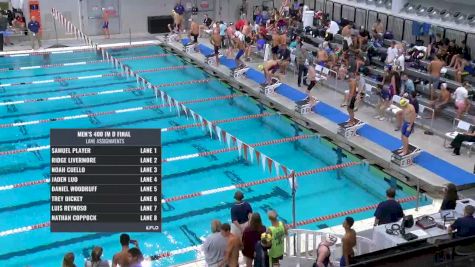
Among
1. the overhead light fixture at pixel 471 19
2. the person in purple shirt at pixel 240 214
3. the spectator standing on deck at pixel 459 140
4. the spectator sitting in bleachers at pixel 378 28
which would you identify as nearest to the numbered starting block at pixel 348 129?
the spectator standing on deck at pixel 459 140

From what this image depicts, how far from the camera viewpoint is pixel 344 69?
16156mm

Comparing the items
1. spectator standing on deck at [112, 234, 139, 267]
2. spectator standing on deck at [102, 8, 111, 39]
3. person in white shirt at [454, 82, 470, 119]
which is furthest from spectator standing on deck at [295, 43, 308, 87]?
spectator standing on deck at [112, 234, 139, 267]

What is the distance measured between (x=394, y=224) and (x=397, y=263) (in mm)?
2588

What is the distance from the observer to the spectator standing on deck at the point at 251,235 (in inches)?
286

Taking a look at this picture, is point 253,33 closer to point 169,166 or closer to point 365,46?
point 365,46

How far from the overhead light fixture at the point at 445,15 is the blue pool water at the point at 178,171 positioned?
6.19 m

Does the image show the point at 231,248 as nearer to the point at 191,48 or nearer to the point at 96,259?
the point at 96,259

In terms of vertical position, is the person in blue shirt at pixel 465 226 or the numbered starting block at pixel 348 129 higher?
the person in blue shirt at pixel 465 226

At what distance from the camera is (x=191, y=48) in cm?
2048

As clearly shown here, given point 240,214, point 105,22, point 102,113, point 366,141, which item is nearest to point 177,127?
point 102,113

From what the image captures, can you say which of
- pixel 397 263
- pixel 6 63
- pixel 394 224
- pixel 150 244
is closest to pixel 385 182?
pixel 394 224

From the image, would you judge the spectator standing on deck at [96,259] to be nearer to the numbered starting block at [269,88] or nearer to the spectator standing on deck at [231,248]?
the spectator standing on deck at [231,248]

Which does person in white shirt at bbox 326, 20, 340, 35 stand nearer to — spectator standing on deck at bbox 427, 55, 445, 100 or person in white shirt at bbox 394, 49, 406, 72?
person in white shirt at bbox 394, 49, 406, 72

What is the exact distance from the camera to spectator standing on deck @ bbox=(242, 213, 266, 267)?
286 inches
